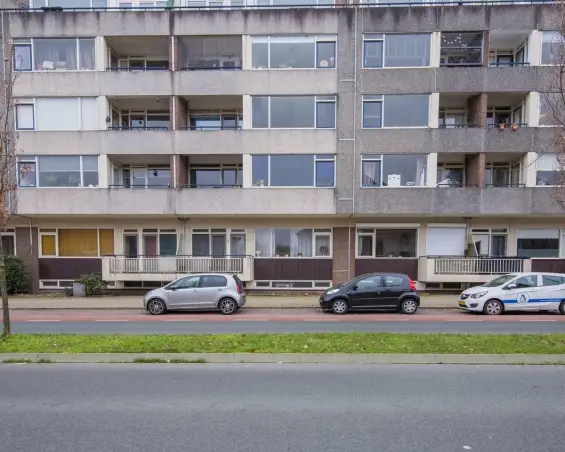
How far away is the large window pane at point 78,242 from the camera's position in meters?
17.9

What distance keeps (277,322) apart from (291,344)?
3936mm

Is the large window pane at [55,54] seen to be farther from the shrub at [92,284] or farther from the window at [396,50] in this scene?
the window at [396,50]

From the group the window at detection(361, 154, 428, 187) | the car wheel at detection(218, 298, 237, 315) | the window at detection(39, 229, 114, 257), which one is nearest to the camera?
the car wheel at detection(218, 298, 237, 315)

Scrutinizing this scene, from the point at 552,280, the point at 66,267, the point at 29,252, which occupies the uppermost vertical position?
the point at 29,252

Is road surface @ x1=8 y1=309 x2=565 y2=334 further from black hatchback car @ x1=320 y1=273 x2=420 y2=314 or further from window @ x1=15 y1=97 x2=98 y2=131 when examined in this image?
window @ x1=15 y1=97 x2=98 y2=131

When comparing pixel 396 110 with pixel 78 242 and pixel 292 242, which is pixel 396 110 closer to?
pixel 292 242

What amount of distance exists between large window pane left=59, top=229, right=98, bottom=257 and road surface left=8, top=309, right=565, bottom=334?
5.23m

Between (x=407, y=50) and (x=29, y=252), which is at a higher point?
(x=407, y=50)

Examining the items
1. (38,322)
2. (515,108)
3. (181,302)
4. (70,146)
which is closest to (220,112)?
(70,146)

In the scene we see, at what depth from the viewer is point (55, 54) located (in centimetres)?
1698

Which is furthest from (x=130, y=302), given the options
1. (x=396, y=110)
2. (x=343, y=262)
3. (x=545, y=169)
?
(x=545, y=169)

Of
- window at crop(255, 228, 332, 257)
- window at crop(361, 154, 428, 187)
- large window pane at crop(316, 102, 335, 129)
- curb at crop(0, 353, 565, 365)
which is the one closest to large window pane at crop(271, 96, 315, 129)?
large window pane at crop(316, 102, 335, 129)

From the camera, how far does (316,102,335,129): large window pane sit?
16641mm

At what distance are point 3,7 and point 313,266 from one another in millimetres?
19542
